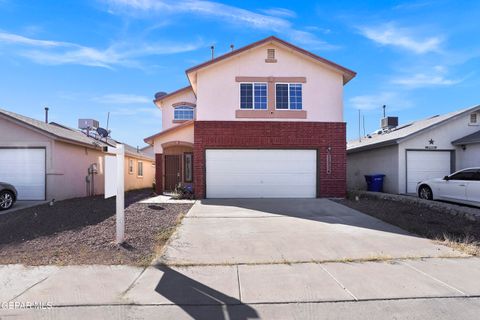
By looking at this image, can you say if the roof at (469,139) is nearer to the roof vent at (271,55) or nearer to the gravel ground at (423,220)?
the gravel ground at (423,220)

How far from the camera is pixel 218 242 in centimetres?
732

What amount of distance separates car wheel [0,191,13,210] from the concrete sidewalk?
25.9 ft

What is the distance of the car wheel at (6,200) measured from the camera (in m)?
11.8

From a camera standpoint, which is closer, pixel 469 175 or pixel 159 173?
pixel 469 175

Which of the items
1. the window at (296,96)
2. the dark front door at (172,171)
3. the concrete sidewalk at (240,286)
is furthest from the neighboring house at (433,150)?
the dark front door at (172,171)

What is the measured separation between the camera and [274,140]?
15.2m

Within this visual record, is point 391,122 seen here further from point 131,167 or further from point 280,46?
point 131,167

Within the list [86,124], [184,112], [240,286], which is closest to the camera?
[240,286]

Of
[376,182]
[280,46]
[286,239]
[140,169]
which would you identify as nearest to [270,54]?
[280,46]

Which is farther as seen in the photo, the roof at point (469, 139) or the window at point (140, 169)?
the window at point (140, 169)

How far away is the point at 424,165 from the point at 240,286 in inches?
613

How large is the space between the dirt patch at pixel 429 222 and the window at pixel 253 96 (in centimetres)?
608

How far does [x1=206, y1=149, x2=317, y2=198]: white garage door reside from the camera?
15.2m

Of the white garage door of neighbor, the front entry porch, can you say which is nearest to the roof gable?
the front entry porch
